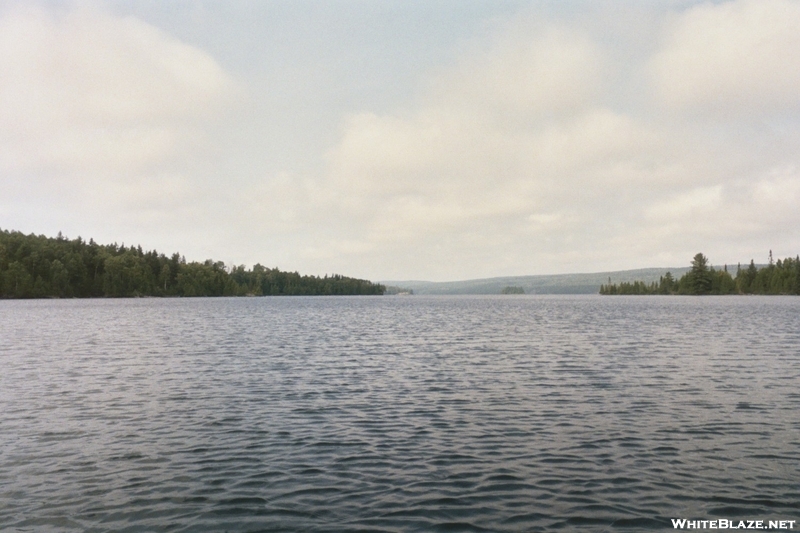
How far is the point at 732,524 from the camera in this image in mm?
14445

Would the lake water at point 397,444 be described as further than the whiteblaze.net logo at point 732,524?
Yes

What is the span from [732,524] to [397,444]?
472 inches

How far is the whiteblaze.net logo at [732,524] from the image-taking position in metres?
14.3

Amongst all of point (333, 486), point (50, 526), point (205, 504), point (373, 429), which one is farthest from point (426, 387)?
point (50, 526)

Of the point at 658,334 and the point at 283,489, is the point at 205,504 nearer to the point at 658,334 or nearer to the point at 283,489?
the point at 283,489

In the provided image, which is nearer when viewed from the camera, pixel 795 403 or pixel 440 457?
pixel 440 457

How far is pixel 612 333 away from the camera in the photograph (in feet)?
247

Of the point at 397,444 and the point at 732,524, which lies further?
the point at 397,444

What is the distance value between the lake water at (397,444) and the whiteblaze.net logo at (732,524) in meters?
0.38

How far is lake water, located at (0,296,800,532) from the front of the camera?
50.6 feet

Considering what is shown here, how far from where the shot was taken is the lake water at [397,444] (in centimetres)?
1544

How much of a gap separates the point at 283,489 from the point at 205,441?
7313mm

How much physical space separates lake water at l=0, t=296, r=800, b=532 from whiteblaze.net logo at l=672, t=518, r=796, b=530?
38 centimetres

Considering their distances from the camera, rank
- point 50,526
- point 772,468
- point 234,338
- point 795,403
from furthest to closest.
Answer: point 234,338 < point 795,403 < point 772,468 < point 50,526
